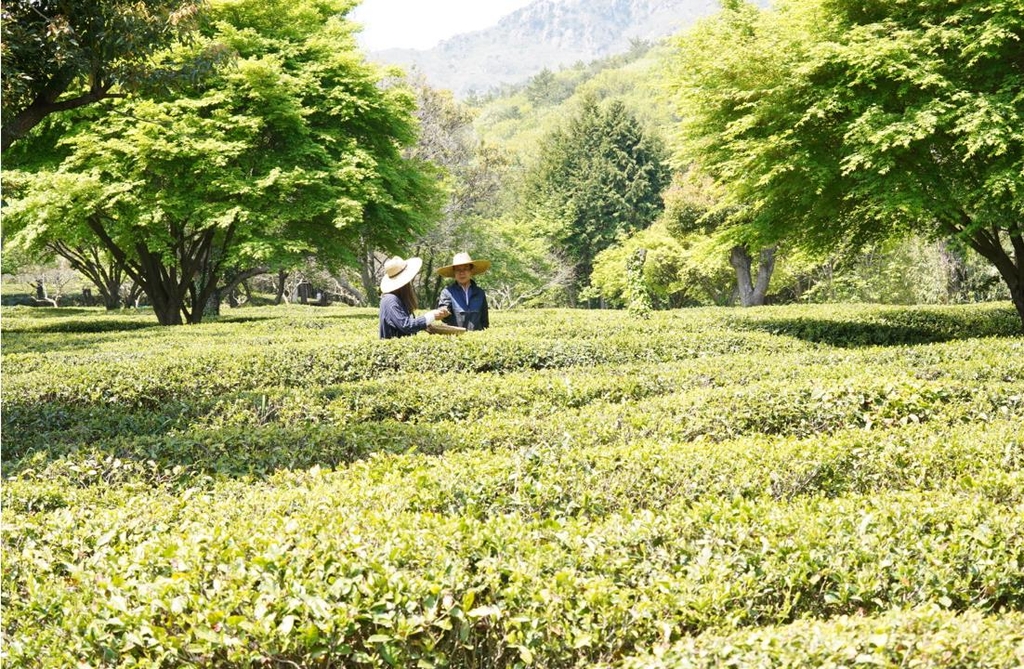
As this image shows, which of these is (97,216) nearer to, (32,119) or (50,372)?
(32,119)

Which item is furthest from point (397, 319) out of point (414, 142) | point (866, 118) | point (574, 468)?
point (414, 142)

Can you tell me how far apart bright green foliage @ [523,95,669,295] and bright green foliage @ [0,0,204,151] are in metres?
34.0

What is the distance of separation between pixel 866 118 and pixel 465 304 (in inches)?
236

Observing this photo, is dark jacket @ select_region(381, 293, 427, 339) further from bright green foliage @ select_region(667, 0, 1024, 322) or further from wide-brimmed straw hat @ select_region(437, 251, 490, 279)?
bright green foliage @ select_region(667, 0, 1024, 322)

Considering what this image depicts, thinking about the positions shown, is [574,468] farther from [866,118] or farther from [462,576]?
[866,118]

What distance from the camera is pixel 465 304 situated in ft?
33.0

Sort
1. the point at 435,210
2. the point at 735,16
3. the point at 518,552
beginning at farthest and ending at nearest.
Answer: the point at 435,210 → the point at 735,16 → the point at 518,552

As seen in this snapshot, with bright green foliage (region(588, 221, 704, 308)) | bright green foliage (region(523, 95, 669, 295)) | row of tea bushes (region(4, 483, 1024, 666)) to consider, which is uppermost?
bright green foliage (region(523, 95, 669, 295))

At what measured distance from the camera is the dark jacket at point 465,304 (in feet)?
32.9

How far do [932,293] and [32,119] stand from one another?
29.2m

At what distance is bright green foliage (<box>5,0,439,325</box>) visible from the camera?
622 inches

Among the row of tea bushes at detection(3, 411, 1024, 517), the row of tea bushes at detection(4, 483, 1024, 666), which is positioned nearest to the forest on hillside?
the row of tea bushes at detection(3, 411, 1024, 517)

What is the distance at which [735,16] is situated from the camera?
13.4 m

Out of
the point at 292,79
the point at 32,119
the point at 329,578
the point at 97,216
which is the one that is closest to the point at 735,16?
the point at 292,79
